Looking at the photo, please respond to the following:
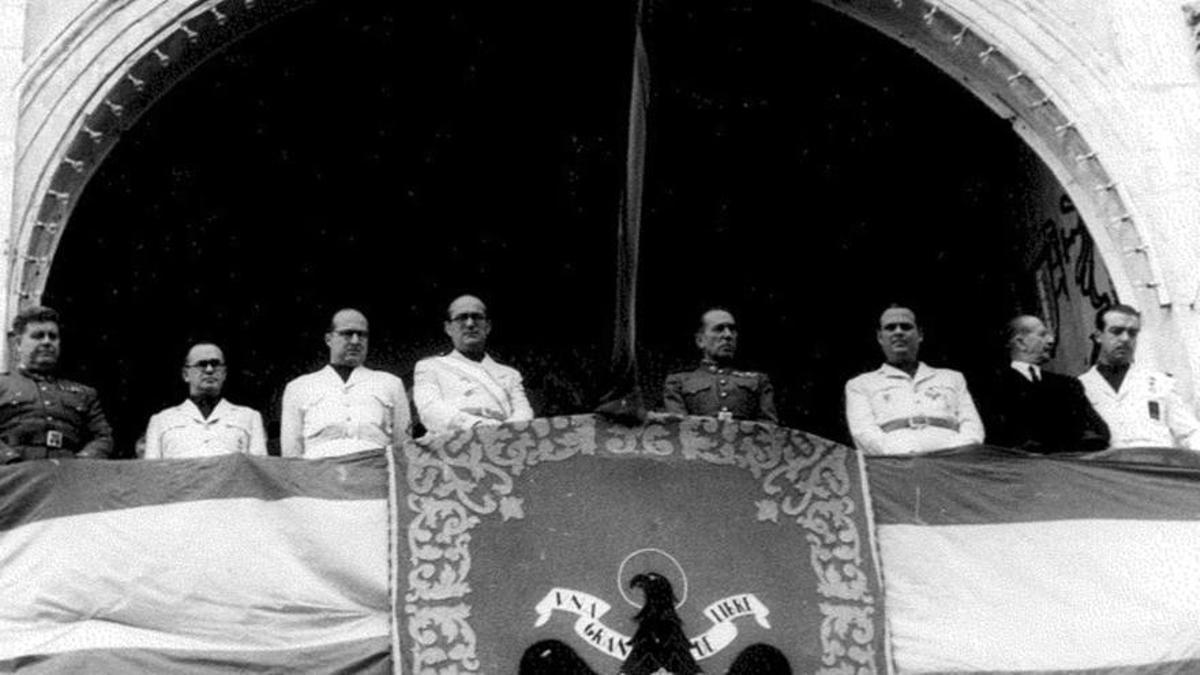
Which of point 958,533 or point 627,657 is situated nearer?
point 627,657

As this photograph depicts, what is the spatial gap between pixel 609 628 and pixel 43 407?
10.5 ft

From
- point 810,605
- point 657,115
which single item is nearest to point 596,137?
point 657,115

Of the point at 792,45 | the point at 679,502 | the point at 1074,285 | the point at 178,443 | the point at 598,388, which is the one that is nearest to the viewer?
the point at 679,502

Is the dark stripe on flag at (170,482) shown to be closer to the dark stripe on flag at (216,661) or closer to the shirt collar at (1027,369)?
the dark stripe on flag at (216,661)

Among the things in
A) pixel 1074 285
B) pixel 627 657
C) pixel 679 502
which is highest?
pixel 1074 285

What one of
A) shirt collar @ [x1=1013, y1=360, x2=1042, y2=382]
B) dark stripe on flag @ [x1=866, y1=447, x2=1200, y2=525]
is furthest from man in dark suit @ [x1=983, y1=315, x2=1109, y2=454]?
dark stripe on flag @ [x1=866, y1=447, x2=1200, y2=525]

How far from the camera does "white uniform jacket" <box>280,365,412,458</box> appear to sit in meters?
9.73

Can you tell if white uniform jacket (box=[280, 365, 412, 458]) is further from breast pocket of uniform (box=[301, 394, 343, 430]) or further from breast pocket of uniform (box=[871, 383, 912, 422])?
breast pocket of uniform (box=[871, 383, 912, 422])

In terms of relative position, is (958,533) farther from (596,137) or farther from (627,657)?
(596,137)

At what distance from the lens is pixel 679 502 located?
8898 millimetres

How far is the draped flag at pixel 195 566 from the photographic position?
26.5 feet

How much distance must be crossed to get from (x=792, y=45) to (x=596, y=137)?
1.84 m

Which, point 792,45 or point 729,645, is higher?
point 792,45

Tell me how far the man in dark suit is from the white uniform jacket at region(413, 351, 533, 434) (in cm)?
259
